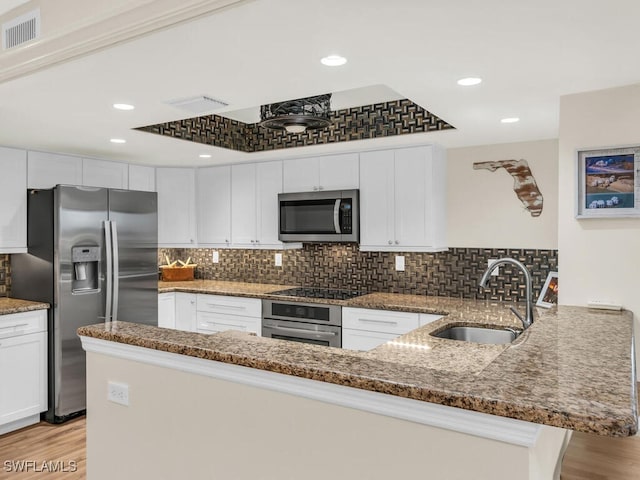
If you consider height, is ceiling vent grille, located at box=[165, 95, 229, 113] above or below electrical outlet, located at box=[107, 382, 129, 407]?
above

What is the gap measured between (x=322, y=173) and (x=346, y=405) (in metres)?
3.20

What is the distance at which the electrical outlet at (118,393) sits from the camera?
1.76 metres

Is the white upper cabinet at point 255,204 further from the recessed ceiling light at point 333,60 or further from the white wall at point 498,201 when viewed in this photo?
the recessed ceiling light at point 333,60

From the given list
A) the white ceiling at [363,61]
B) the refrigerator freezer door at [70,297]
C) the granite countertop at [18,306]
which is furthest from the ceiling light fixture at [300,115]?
the granite countertop at [18,306]

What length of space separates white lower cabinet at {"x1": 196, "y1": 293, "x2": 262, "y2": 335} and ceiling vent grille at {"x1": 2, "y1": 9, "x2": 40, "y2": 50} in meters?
2.69

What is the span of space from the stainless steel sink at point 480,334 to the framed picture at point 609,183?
2.75 ft

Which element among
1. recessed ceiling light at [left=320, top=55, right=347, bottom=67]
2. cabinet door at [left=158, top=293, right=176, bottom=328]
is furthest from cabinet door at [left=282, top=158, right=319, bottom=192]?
recessed ceiling light at [left=320, top=55, right=347, bottom=67]

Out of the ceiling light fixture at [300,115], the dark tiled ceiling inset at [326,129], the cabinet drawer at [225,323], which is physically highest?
the dark tiled ceiling inset at [326,129]

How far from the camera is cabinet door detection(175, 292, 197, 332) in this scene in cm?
470

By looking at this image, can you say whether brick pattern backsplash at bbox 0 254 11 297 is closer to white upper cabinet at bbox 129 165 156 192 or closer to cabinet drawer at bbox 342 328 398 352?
white upper cabinet at bbox 129 165 156 192

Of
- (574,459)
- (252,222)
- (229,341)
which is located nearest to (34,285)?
(252,222)

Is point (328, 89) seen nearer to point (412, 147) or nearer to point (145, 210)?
point (412, 147)

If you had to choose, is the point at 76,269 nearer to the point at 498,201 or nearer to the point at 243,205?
the point at 243,205

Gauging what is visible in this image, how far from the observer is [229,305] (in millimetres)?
4453
